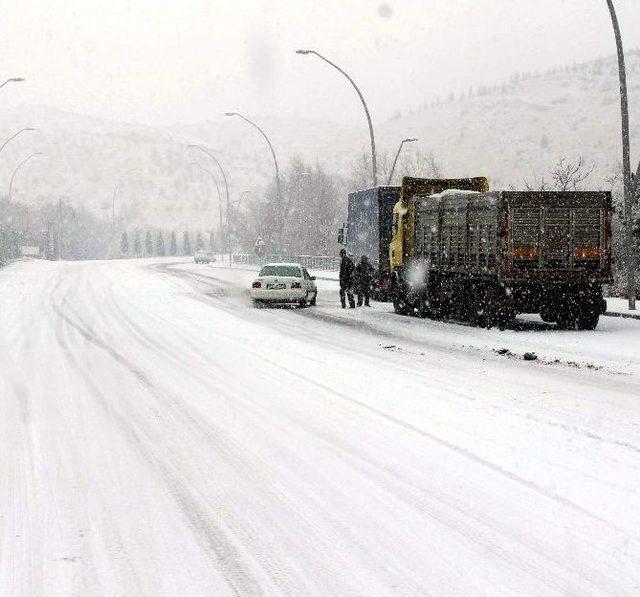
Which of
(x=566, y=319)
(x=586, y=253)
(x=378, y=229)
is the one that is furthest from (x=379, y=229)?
(x=586, y=253)

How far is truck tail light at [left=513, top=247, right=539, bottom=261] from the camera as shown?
20625mm

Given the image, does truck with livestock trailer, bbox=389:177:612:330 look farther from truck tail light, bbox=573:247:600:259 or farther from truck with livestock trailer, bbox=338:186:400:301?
truck with livestock trailer, bbox=338:186:400:301

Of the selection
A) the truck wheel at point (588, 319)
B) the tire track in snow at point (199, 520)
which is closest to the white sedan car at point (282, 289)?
the truck wheel at point (588, 319)

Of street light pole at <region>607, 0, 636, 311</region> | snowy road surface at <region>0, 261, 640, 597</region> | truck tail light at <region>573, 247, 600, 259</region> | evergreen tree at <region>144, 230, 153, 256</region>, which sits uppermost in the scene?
street light pole at <region>607, 0, 636, 311</region>

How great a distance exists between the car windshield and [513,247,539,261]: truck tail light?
33.9 ft

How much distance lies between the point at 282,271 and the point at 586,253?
11378mm

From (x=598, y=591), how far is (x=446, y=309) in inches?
789

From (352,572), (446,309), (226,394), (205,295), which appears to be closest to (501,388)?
(226,394)

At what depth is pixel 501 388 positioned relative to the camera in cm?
1188

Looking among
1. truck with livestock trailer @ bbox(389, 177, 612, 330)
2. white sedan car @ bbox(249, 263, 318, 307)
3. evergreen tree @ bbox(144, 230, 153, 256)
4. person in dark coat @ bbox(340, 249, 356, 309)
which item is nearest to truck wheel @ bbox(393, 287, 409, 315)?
person in dark coat @ bbox(340, 249, 356, 309)

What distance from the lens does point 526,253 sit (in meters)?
20.7

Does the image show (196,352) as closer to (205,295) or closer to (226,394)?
(226,394)

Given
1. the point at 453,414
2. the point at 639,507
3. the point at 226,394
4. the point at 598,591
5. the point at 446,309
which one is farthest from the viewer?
the point at 446,309

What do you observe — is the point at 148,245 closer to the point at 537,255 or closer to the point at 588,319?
the point at 588,319
